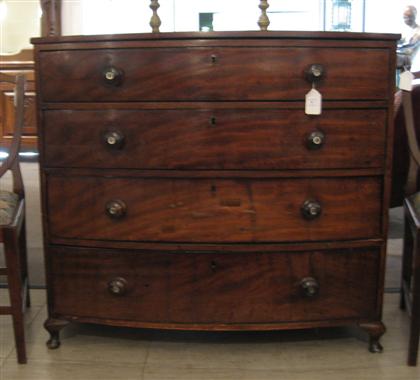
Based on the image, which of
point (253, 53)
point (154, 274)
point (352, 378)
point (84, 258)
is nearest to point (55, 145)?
point (84, 258)

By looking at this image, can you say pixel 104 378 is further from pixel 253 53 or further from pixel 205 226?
pixel 253 53

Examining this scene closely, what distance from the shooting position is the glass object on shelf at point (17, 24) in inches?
186

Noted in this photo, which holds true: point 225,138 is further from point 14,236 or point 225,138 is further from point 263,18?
point 14,236

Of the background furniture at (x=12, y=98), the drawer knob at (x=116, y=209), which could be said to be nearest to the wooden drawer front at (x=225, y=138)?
the drawer knob at (x=116, y=209)

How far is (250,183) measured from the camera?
1.50 meters

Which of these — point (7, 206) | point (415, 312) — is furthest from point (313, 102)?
point (7, 206)

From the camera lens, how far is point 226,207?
4.95 ft

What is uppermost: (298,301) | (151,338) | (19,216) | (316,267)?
(19,216)

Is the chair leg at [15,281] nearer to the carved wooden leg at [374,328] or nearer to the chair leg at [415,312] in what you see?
the carved wooden leg at [374,328]

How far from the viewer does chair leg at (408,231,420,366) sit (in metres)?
1.53

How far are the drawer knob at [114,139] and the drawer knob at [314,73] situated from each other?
1.73ft

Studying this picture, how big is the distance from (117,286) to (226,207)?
0.39 meters

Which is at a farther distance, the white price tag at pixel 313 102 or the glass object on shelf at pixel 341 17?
the glass object on shelf at pixel 341 17

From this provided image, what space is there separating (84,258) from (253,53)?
754 millimetres
